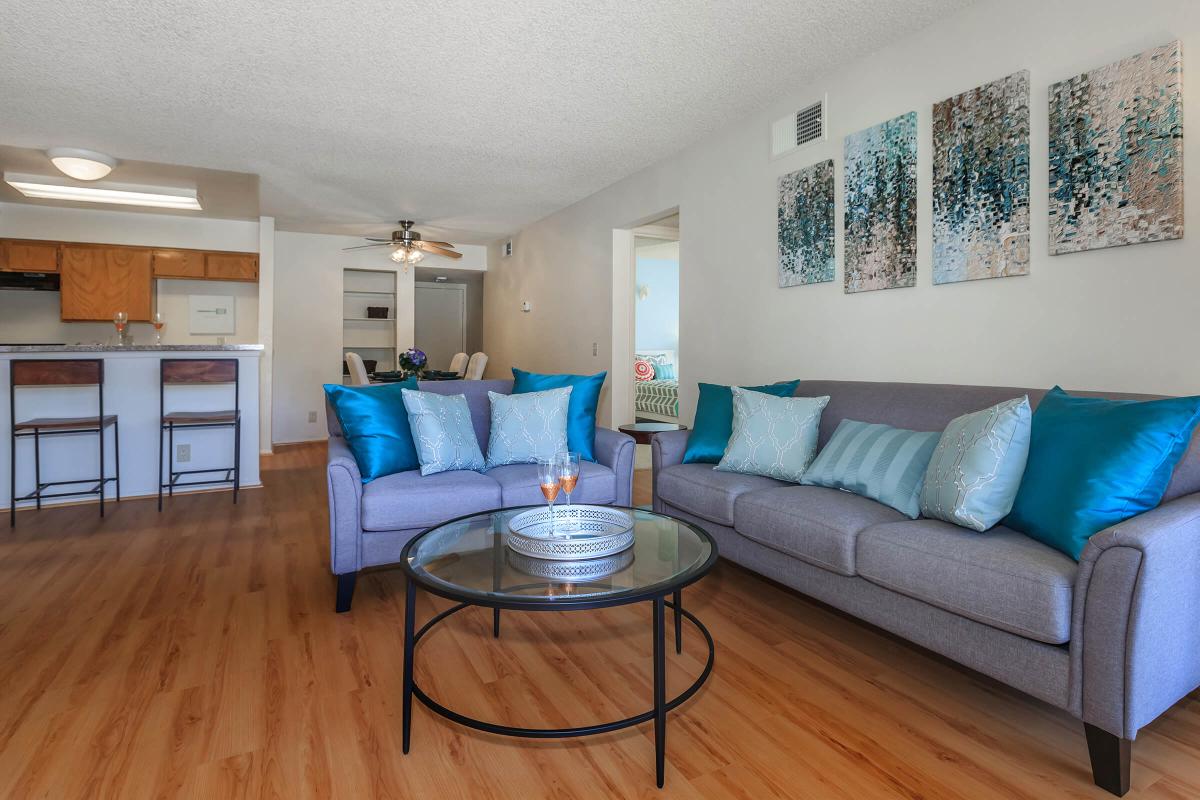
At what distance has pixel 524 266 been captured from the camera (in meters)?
7.07

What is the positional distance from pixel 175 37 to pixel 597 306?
339cm

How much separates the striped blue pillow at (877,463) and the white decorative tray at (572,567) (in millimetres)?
990

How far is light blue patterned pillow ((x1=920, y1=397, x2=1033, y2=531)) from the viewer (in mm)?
1792

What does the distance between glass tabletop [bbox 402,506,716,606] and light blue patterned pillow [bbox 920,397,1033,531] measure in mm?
738

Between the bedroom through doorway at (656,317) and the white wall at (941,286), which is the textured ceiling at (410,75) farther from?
the bedroom through doorway at (656,317)

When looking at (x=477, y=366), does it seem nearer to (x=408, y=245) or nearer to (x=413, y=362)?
(x=413, y=362)

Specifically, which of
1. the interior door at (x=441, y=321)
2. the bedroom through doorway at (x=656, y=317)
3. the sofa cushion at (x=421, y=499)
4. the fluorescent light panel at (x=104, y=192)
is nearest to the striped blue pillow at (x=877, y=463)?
the sofa cushion at (x=421, y=499)

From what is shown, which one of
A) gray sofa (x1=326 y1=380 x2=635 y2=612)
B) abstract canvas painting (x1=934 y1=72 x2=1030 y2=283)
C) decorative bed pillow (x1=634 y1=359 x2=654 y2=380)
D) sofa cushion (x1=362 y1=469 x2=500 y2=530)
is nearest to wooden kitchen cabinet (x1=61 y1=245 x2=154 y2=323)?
gray sofa (x1=326 y1=380 x2=635 y2=612)

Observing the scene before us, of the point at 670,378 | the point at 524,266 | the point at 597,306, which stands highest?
the point at 524,266

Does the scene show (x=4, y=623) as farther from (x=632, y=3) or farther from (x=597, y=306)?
(x=597, y=306)

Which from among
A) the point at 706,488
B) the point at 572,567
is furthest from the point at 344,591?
the point at 706,488

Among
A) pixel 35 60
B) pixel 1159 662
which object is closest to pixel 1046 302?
pixel 1159 662

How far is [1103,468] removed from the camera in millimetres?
1587

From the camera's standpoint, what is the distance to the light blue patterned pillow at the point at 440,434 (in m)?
2.70
